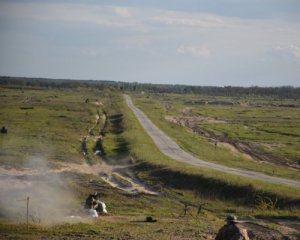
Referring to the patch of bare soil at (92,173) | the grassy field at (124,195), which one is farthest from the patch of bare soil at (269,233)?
the patch of bare soil at (92,173)

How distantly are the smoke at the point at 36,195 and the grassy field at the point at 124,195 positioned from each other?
2.1 inches

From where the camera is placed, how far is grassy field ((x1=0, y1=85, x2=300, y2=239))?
813 inches

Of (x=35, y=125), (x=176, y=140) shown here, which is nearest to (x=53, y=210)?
(x=176, y=140)

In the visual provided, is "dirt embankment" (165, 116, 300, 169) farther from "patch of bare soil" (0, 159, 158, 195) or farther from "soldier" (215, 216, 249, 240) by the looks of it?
"soldier" (215, 216, 249, 240)

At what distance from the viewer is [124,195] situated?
32.6m

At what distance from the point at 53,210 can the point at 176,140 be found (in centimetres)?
3717

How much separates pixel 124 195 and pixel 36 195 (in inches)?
229

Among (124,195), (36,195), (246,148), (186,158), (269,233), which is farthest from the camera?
(246,148)

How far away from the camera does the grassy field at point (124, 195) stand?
20.6 meters

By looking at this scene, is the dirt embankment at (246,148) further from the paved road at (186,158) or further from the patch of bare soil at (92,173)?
the patch of bare soil at (92,173)

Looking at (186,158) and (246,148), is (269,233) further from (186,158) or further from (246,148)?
(246,148)

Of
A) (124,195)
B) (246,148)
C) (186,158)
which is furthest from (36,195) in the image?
(246,148)

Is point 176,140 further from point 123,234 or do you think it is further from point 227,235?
point 227,235

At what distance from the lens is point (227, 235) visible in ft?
47.3
